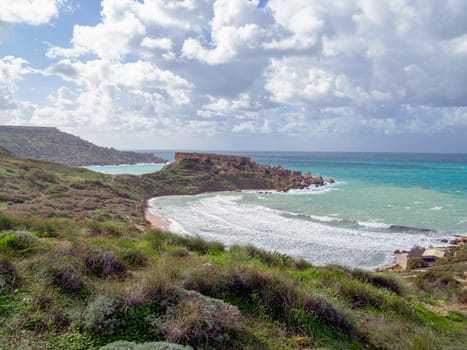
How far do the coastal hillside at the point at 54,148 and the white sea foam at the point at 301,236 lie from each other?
237ft

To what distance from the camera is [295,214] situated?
26.7m

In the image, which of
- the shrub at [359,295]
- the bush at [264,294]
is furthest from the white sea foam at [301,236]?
the bush at [264,294]

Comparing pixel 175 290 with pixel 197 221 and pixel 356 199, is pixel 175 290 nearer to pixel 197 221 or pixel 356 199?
pixel 197 221

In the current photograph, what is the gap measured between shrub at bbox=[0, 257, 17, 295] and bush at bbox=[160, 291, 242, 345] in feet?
8.26

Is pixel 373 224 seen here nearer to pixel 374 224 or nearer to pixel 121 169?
pixel 374 224

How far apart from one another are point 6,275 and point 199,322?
326cm

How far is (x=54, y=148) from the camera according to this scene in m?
97.6

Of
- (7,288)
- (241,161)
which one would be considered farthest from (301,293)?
(241,161)

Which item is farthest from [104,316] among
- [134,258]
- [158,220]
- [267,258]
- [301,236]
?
[158,220]

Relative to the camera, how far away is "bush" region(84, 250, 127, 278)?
5.38 meters

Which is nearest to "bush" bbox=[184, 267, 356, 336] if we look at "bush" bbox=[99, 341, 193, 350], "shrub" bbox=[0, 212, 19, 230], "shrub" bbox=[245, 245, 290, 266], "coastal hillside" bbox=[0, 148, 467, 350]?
"coastal hillside" bbox=[0, 148, 467, 350]

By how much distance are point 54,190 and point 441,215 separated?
3523 cm

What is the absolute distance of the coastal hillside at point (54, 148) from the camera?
86.5 meters

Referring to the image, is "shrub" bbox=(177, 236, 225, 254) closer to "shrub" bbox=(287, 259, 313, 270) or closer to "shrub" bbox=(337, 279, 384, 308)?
"shrub" bbox=(287, 259, 313, 270)
